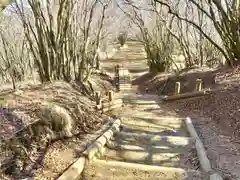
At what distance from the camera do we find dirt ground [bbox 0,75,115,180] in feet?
12.2

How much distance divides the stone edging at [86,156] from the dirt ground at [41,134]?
0.52 ft

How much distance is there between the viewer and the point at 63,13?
8.72 m

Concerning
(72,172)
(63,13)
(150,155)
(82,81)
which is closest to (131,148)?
(150,155)

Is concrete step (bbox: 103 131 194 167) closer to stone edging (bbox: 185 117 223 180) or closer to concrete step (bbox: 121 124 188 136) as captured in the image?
stone edging (bbox: 185 117 223 180)

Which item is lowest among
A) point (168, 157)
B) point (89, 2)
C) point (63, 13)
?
point (168, 157)

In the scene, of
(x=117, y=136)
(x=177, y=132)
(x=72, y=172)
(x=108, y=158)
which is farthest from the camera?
(x=177, y=132)

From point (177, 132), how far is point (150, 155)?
1477 millimetres

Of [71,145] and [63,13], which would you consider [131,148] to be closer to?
[71,145]

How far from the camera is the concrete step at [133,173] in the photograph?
3.79 m

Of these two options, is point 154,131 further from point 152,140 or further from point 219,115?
point 219,115

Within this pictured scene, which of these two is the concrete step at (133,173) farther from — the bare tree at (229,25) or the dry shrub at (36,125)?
the bare tree at (229,25)

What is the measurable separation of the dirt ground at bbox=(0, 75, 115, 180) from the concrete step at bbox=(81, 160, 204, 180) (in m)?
0.37

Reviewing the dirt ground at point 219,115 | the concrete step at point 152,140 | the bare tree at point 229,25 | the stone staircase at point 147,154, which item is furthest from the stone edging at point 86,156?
the bare tree at point 229,25

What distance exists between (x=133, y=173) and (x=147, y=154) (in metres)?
0.79
